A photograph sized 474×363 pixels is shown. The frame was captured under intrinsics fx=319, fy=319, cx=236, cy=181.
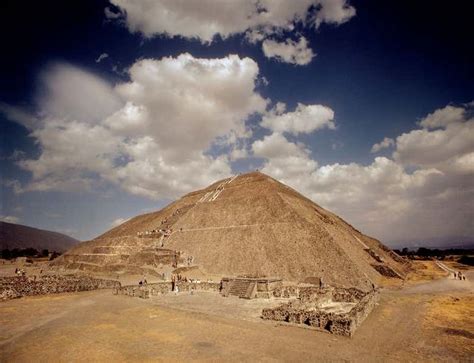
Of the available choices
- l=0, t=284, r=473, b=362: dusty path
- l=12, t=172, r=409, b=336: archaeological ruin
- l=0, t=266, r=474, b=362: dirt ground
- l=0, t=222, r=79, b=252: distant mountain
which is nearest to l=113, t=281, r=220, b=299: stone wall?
l=12, t=172, r=409, b=336: archaeological ruin

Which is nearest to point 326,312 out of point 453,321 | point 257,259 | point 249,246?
point 453,321

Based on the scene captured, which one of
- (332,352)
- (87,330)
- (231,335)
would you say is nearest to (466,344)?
(332,352)

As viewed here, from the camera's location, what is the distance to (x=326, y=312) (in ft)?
67.9

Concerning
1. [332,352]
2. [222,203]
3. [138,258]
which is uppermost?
[222,203]

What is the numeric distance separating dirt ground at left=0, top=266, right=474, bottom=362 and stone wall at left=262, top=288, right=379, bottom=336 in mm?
538

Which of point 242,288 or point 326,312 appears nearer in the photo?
point 326,312

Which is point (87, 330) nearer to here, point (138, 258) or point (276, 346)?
point (276, 346)

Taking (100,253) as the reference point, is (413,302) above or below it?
below

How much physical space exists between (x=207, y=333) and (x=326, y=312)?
8.67m

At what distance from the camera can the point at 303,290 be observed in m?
26.3

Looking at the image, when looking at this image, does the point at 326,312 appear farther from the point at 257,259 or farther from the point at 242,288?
the point at 257,259

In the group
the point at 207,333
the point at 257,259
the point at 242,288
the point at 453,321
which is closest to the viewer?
the point at 207,333

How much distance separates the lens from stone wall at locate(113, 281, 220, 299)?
26.4 meters

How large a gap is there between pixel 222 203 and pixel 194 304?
3048 cm
